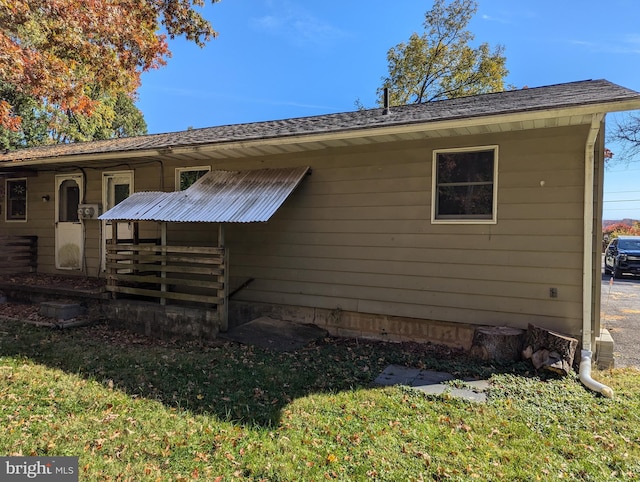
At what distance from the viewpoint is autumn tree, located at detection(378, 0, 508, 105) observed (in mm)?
19484

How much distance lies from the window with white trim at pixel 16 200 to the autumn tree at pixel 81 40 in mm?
1938

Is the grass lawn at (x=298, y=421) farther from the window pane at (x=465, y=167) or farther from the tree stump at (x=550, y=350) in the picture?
the window pane at (x=465, y=167)

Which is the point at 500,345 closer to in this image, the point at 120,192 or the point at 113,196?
the point at 120,192

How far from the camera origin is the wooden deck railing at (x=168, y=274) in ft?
19.0

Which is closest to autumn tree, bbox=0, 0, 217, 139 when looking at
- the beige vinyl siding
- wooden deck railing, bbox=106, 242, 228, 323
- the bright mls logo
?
wooden deck railing, bbox=106, 242, 228, 323

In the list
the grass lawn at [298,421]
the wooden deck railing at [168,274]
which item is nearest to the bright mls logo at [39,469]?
the grass lawn at [298,421]

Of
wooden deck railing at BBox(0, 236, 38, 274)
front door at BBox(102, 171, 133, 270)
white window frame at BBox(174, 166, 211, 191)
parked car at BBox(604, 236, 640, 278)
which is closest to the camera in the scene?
white window frame at BBox(174, 166, 211, 191)

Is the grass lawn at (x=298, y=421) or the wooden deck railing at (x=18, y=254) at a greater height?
the wooden deck railing at (x=18, y=254)

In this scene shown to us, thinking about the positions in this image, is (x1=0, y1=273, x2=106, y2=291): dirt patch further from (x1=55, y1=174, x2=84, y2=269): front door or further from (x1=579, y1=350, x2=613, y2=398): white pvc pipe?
(x1=579, y1=350, x2=613, y2=398): white pvc pipe

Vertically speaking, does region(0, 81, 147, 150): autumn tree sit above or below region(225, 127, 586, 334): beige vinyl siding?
above

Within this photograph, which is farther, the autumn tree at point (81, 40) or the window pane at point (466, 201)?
the autumn tree at point (81, 40)

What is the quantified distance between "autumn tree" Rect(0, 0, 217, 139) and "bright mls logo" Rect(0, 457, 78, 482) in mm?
7988

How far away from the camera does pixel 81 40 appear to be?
9.17 metres

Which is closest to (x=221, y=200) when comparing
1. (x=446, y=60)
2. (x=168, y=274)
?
(x=168, y=274)
